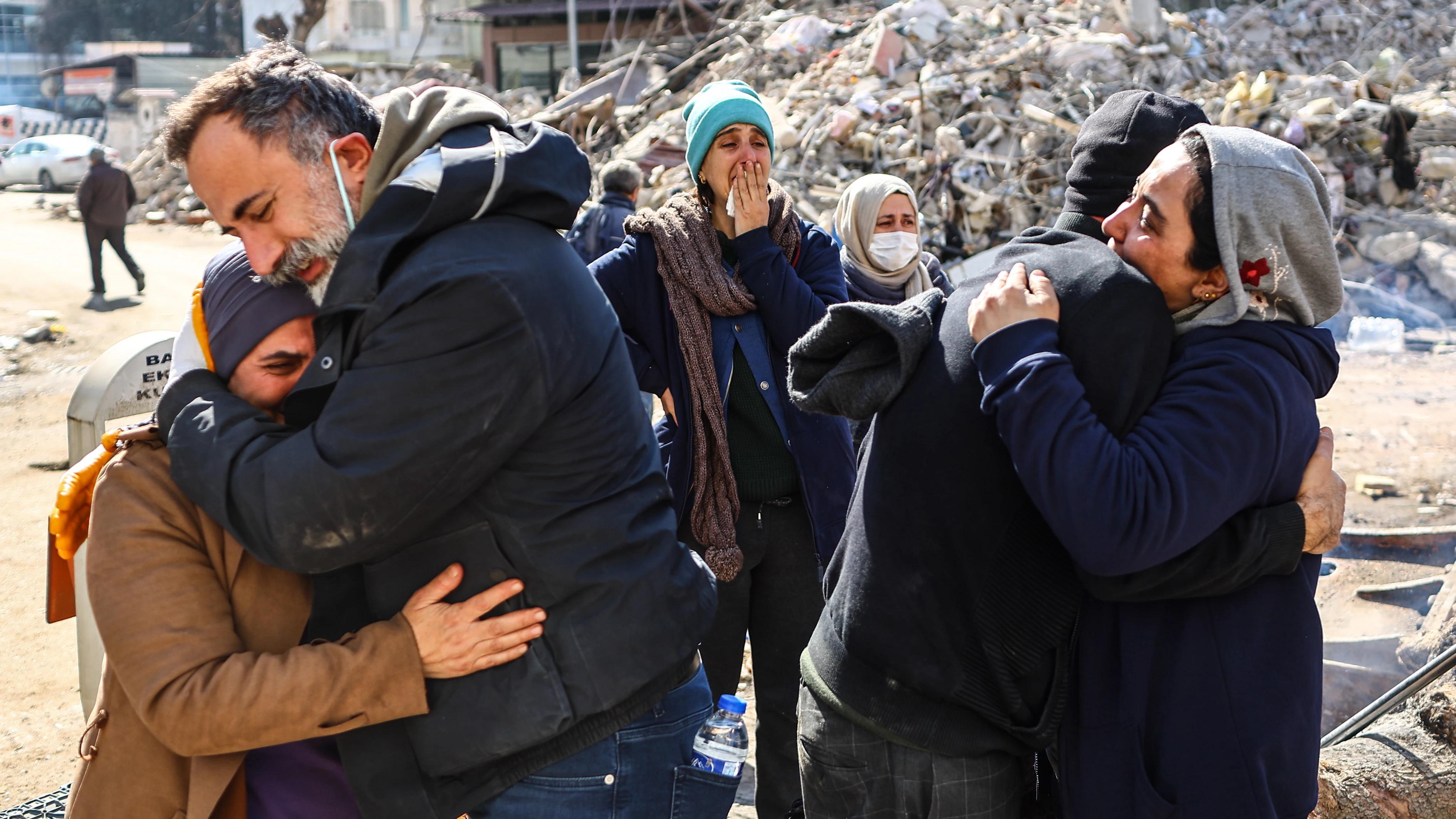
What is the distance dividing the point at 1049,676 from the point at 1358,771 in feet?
4.77

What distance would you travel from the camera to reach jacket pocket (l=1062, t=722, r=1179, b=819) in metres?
1.61

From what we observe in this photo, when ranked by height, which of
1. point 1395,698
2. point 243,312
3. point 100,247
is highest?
point 243,312

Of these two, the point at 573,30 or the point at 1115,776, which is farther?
the point at 573,30

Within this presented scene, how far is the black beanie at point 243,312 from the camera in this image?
162 cm

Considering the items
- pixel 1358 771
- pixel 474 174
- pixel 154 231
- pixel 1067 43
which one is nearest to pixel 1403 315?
pixel 1067 43

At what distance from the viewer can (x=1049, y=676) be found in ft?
5.62

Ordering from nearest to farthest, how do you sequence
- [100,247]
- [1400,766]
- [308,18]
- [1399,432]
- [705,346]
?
[1400,766] < [705,346] < [1399,432] < [100,247] < [308,18]

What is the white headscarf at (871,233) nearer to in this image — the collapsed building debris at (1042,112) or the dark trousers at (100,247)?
the collapsed building debris at (1042,112)

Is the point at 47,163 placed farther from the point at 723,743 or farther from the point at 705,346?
the point at 723,743

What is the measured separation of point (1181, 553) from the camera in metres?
1.54

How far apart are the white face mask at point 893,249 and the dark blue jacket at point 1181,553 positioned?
240cm

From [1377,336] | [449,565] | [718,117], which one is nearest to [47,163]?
[1377,336]

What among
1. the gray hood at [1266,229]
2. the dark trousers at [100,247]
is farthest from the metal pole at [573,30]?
the gray hood at [1266,229]

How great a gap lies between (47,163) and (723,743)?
95.3ft
